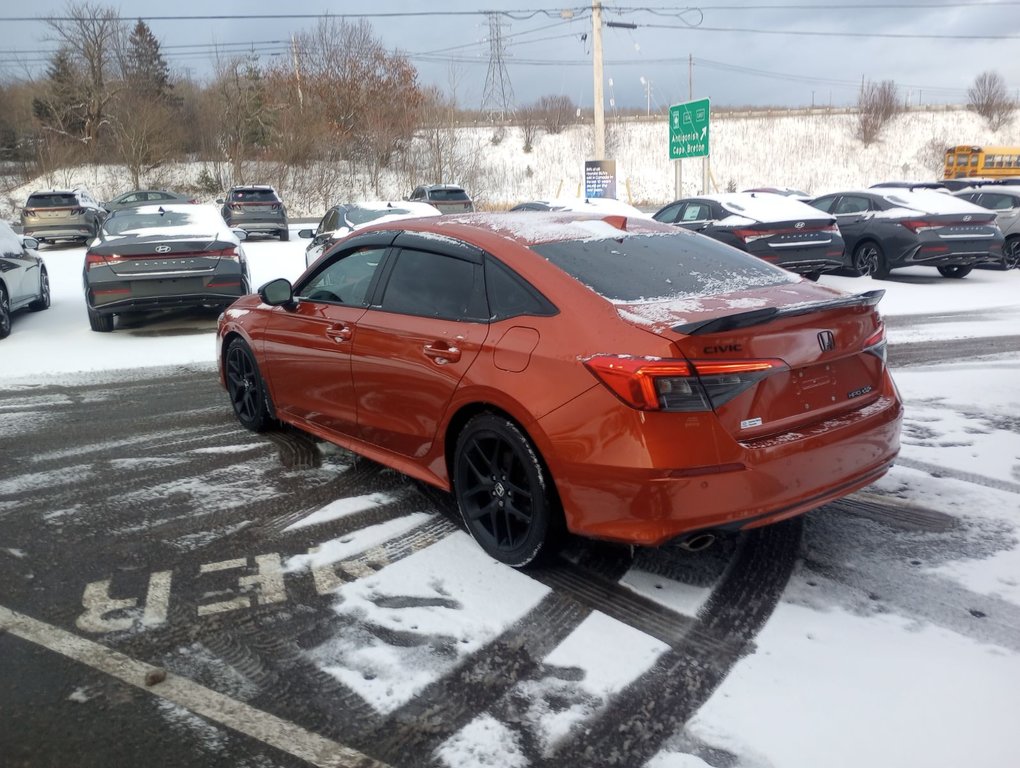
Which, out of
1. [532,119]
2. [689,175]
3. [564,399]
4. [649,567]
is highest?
[532,119]

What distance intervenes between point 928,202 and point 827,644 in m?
12.8

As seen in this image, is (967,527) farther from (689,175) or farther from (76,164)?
(689,175)

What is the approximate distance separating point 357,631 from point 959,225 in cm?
1310

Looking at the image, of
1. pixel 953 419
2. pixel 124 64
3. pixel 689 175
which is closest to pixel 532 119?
pixel 689 175

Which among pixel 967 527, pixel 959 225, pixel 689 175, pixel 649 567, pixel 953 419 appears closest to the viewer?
pixel 649 567

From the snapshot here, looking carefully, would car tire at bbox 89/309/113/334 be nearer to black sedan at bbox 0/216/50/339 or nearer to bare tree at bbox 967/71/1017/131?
black sedan at bbox 0/216/50/339

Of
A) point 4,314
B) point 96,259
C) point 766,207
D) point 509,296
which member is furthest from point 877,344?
point 766,207

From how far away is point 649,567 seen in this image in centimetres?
377

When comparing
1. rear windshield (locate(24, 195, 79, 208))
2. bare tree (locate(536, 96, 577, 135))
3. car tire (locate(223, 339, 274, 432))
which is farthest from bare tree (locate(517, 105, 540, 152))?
car tire (locate(223, 339, 274, 432))

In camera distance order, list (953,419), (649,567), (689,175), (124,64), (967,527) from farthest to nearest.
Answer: (689,175) → (124,64) → (953,419) → (967,527) → (649,567)

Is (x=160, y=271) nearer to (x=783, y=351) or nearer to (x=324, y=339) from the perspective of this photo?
(x=324, y=339)

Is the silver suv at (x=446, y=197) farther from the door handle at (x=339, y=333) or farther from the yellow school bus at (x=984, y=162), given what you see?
the yellow school bus at (x=984, y=162)

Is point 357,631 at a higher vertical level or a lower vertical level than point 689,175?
lower

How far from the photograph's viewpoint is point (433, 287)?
4.16m
